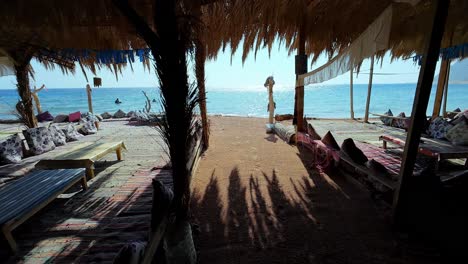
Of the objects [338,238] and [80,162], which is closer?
[338,238]

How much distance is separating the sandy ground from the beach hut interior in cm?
2

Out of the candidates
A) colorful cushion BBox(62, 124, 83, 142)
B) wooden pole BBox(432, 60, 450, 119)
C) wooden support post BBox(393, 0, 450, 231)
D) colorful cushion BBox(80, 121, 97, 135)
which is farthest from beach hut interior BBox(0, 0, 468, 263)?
colorful cushion BBox(80, 121, 97, 135)

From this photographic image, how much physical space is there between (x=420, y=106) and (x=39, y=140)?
7786 millimetres

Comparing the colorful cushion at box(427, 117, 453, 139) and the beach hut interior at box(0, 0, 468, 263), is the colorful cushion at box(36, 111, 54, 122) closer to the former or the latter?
the beach hut interior at box(0, 0, 468, 263)

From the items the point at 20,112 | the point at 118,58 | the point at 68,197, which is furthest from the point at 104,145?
the point at 20,112

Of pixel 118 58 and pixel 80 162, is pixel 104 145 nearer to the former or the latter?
pixel 80 162

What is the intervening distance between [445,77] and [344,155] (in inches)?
300

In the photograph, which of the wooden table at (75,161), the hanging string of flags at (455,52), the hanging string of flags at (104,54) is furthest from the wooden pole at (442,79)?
the wooden table at (75,161)

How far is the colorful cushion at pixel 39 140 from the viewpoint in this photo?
5441 mm

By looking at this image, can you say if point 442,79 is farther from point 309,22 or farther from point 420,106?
point 420,106

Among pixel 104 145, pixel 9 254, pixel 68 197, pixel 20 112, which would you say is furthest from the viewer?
pixel 20 112

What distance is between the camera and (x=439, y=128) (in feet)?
17.2

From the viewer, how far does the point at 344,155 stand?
3.50 metres

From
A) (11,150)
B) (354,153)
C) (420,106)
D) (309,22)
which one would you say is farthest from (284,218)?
(11,150)
